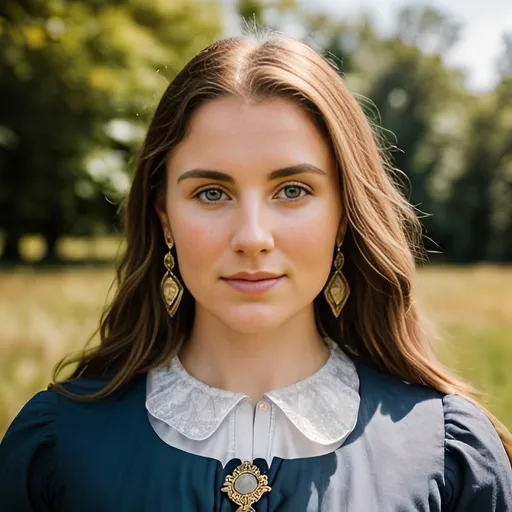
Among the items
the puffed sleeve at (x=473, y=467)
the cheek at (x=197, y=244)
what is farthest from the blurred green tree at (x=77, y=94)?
the puffed sleeve at (x=473, y=467)

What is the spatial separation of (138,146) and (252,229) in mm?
2357

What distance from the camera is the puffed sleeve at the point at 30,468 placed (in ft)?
6.41

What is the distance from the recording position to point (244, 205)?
1837 mm

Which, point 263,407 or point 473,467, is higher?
point 263,407

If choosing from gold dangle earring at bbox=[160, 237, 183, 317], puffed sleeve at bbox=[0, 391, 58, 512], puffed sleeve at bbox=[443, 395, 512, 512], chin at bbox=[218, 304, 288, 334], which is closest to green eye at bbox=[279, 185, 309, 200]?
chin at bbox=[218, 304, 288, 334]

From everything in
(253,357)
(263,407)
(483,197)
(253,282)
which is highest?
(483,197)

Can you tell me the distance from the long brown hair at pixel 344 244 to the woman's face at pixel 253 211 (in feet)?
0.18

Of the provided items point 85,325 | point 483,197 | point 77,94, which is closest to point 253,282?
point 85,325

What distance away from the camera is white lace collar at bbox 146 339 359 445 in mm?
1934

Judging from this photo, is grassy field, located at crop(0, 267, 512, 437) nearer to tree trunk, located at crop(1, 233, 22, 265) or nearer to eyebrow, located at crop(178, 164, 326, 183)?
eyebrow, located at crop(178, 164, 326, 183)

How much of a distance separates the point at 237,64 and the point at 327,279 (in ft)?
1.91

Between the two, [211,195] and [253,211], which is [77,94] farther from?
[253,211]

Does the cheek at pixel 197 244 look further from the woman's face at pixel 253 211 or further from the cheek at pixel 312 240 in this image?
the cheek at pixel 312 240

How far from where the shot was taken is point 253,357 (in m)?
2.02
